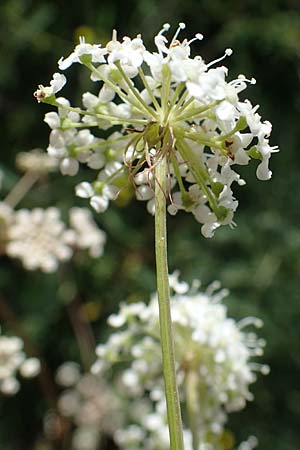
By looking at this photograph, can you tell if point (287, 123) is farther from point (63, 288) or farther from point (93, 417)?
point (93, 417)

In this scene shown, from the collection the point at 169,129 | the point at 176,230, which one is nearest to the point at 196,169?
the point at 169,129

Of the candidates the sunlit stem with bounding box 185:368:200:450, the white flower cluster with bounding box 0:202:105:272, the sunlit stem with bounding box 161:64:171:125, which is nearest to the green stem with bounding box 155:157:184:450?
the sunlit stem with bounding box 161:64:171:125

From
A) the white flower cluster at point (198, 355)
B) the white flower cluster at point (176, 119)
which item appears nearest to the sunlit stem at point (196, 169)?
the white flower cluster at point (176, 119)

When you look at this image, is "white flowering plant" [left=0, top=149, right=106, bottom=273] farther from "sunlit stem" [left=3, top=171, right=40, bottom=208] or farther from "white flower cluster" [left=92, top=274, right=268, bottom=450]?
"white flower cluster" [left=92, top=274, right=268, bottom=450]

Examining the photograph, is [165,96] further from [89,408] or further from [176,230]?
[176,230]

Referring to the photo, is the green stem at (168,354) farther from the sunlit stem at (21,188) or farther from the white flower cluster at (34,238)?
the sunlit stem at (21,188)

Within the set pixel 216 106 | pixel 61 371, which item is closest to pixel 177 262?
pixel 61 371
